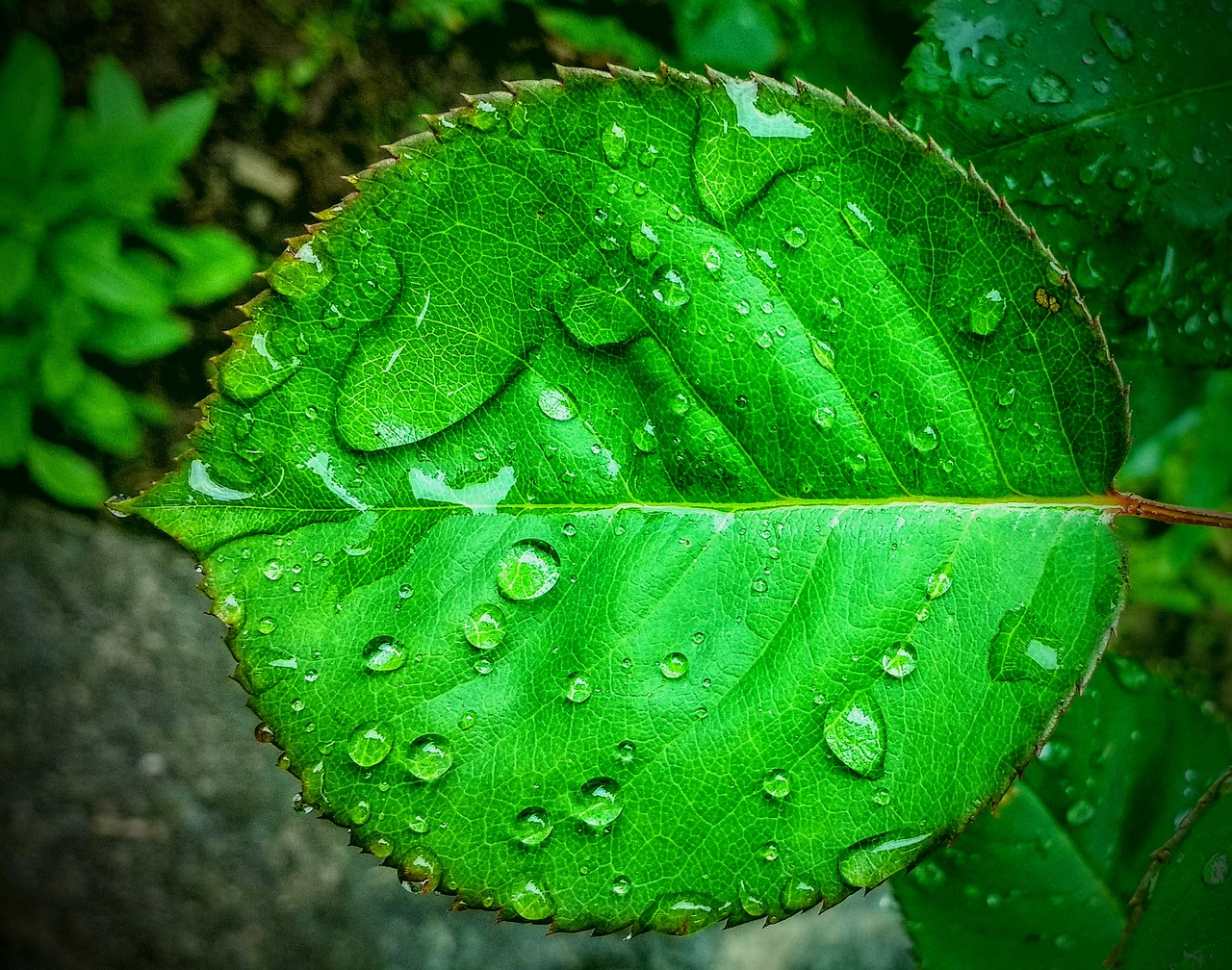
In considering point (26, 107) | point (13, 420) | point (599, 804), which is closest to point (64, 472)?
point (13, 420)

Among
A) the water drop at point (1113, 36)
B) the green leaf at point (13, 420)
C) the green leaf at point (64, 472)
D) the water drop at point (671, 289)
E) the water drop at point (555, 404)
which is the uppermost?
the water drop at point (1113, 36)

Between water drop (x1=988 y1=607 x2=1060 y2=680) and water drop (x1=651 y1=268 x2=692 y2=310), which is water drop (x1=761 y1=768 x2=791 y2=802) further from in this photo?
water drop (x1=651 y1=268 x2=692 y2=310)

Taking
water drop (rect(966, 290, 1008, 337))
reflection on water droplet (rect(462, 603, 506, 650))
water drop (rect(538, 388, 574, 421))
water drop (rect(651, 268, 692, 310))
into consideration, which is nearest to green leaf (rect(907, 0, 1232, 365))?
water drop (rect(966, 290, 1008, 337))

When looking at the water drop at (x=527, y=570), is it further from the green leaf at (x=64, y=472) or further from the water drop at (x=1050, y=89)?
the green leaf at (x=64, y=472)

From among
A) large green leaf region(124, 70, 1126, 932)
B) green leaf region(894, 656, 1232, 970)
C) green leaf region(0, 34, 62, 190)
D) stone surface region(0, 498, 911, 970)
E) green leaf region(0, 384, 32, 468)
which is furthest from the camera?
stone surface region(0, 498, 911, 970)

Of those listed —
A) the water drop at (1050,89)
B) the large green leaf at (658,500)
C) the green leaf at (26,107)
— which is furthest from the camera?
the green leaf at (26,107)

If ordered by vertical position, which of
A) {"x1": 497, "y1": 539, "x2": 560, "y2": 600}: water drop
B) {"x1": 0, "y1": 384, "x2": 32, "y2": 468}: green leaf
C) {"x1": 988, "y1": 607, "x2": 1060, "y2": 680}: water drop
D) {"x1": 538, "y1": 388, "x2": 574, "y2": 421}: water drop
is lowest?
{"x1": 0, "y1": 384, "x2": 32, "y2": 468}: green leaf

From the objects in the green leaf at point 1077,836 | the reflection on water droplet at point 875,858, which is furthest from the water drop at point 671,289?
the green leaf at point 1077,836
